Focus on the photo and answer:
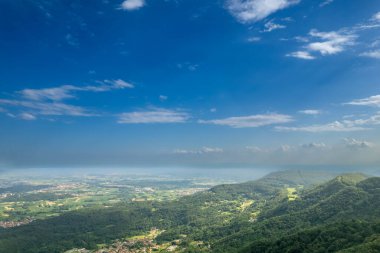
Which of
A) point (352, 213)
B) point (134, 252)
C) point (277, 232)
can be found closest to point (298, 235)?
point (277, 232)

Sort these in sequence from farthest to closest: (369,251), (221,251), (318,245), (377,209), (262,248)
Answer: (377,209) < (221,251) < (262,248) < (318,245) < (369,251)

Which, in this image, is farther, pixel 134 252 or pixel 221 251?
pixel 134 252

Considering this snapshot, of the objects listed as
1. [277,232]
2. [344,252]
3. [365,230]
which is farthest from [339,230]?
[277,232]

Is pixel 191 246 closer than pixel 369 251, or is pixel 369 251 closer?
pixel 369 251

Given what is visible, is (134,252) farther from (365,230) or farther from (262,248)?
(365,230)

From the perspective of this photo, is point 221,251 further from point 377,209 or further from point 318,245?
point 377,209

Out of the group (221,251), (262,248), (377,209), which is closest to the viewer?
(262,248)

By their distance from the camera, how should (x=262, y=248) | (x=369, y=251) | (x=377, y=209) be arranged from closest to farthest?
(x=369, y=251) < (x=262, y=248) < (x=377, y=209)

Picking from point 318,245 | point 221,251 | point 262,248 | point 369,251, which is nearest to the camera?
point 369,251

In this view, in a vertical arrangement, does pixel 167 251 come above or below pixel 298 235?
below
